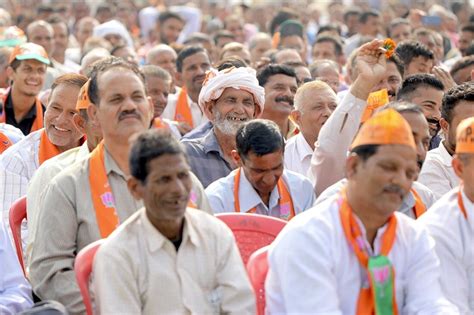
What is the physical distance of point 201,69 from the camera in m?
12.1

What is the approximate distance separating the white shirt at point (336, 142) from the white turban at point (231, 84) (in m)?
1.00

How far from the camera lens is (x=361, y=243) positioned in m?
5.07

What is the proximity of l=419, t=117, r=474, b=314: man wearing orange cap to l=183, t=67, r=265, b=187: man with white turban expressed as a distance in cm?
224

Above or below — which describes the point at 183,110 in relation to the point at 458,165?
above

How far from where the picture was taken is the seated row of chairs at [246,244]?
532 cm

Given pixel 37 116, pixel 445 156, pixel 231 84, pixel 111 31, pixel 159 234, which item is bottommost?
pixel 159 234

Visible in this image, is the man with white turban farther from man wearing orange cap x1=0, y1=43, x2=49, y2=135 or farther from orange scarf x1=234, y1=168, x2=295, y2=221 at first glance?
man wearing orange cap x1=0, y1=43, x2=49, y2=135

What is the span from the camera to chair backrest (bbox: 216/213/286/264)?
5949 mm

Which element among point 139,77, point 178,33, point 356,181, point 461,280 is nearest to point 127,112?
point 139,77

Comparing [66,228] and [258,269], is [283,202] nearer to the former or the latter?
[258,269]

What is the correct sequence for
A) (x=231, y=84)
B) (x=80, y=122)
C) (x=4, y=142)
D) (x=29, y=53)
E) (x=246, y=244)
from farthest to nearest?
1. (x=29, y=53)
2. (x=4, y=142)
3. (x=231, y=84)
4. (x=80, y=122)
5. (x=246, y=244)

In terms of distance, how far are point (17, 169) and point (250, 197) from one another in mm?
1758

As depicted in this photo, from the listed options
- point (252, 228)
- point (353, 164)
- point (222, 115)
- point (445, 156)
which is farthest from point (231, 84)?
point (353, 164)

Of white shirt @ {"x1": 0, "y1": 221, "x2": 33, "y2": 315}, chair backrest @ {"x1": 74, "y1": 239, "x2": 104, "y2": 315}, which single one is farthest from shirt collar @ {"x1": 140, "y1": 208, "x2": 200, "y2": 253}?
white shirt @ {"x1": 0, "y1": 221, "x2": 33, "y2": 315}
